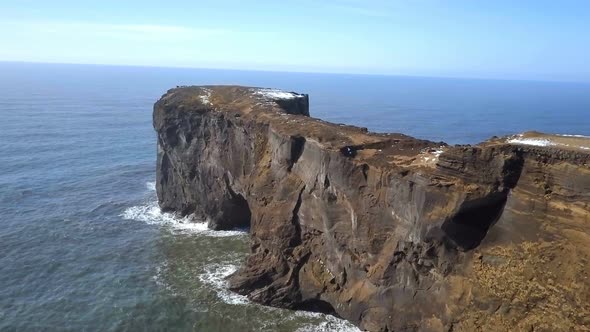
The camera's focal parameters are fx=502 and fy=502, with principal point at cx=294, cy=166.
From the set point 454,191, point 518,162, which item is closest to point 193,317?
point 454,191

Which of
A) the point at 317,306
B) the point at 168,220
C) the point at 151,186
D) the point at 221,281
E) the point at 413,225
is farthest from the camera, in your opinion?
the point at 151,186

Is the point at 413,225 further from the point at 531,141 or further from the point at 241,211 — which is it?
the point at 241,211

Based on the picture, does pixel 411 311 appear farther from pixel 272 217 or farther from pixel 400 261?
pixel 272 217

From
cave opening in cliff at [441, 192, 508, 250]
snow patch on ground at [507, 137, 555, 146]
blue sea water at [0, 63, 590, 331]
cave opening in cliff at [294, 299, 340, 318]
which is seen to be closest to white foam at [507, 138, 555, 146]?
snow patch on ground at [507, 137, 555, 146]

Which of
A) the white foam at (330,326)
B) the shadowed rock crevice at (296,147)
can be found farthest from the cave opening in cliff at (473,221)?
A: the shadowed rock crevice at (296,147)

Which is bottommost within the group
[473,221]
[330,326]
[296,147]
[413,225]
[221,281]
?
[330,326]

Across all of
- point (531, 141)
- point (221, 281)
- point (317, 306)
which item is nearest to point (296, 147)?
point (317, 306)

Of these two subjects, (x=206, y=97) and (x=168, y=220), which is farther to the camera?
(x=206, y=97)
